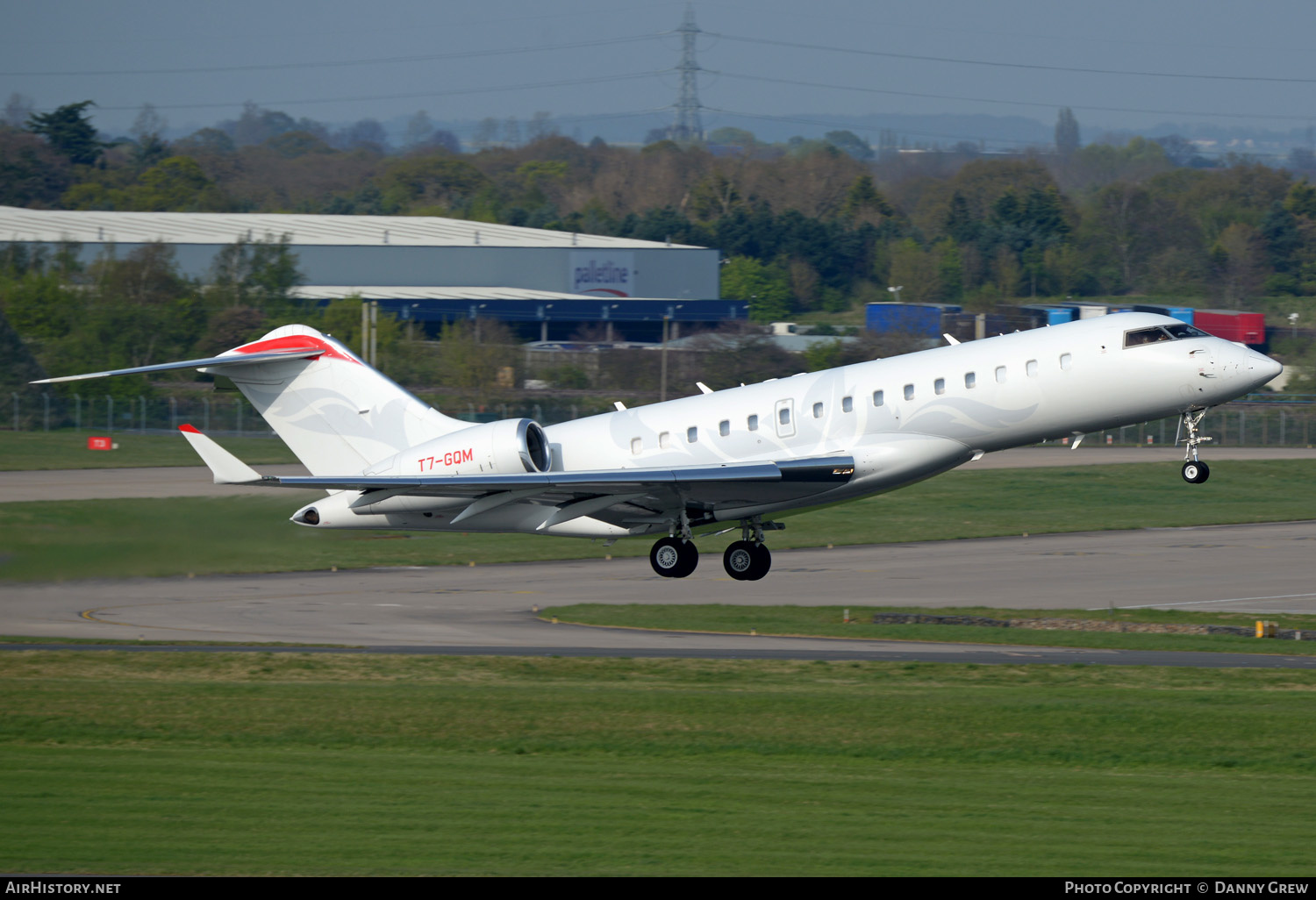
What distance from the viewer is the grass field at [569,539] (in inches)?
1222

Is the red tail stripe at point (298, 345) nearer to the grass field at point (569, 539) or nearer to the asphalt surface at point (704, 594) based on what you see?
the grass field at point (569, 539)

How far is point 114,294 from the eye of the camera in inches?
3770

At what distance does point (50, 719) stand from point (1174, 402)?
61.3ft

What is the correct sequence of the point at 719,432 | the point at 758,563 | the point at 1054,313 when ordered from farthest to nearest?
the point at 1054,313, the point at 758,563, the point at 719,432

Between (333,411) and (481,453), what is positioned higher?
(333,411)

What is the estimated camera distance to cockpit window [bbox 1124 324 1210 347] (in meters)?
25.4

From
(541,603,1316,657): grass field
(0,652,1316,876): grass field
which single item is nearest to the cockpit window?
(0,652,1316,876): grass field

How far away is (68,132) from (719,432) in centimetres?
16986

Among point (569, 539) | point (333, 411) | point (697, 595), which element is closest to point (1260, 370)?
point (333, 411)

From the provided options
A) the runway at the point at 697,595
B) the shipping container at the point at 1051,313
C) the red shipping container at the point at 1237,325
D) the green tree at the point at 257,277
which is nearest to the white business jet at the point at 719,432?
the runway at the point at 697,595

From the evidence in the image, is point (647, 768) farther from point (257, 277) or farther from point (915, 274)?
point (915, 274)

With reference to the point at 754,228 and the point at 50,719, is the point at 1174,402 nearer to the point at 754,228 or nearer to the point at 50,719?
the point at 50,719

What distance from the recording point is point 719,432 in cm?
2736

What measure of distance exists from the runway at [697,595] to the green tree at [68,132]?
484ft
